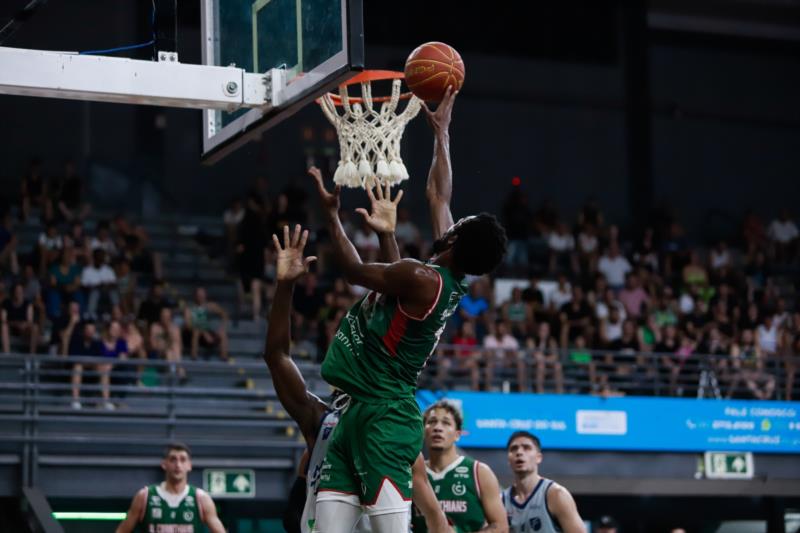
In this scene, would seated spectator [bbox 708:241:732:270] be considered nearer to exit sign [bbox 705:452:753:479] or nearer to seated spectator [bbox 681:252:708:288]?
seated spectator [bbox 681:252:708:288]

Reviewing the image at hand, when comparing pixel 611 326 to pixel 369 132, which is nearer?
pixel 369 132

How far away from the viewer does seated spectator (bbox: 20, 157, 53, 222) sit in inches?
700

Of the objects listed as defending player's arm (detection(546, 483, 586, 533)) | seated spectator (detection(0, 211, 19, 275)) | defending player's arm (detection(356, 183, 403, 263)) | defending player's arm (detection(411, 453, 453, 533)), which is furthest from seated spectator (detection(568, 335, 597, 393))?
defending player's arm (detection(356, 183, 403, 263))

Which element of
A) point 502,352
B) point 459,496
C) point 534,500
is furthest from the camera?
point 502,352

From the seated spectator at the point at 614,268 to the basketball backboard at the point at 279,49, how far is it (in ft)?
44.2

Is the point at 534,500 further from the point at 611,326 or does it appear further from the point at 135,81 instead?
the point at 611,326

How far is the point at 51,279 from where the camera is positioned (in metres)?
15.5

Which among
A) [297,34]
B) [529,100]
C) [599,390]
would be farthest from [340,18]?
[529,100]

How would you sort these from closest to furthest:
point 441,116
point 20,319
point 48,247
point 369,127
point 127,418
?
1. point 441,116
2. point 369,127
3. point 127,418
4. point 20,319
5. point 48,247

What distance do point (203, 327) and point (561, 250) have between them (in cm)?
690

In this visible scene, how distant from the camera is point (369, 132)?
8.32m

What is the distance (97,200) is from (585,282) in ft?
24.8

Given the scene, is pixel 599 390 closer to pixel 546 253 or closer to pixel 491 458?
pixel 491 458

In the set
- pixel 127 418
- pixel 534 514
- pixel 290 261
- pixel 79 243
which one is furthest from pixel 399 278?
pixel 79 243
